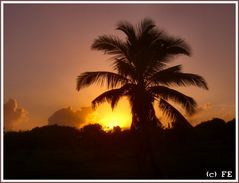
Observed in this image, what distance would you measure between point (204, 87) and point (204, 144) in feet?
34.6

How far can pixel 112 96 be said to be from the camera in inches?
537

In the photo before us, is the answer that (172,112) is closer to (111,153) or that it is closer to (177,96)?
(177,96)

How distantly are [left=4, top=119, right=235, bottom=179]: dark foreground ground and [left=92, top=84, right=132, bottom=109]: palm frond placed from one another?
180cm

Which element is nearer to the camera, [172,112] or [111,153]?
[172,112]

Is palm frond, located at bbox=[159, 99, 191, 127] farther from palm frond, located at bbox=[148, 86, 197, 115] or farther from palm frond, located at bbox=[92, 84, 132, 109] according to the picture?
palm frond, located at bbox=[92, 84, 132, 109]

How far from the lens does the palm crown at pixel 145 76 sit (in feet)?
43.5

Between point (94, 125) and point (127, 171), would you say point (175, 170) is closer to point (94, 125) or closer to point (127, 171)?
point (127, 171)

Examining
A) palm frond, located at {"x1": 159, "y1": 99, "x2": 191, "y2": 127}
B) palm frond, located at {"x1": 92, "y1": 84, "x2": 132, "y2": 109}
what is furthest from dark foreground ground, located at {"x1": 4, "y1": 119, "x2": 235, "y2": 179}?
palm frond, located at {"x1": 92, "y1": 84, "x2": 132, "y2": 109}

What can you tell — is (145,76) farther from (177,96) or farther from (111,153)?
(111,153)

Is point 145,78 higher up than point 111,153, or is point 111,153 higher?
point 145,78

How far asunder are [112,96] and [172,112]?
2538 millimetres

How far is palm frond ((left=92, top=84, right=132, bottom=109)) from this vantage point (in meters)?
13.5

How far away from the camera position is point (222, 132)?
23.5 m

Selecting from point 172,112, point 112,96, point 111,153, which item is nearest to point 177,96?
point 172,112
